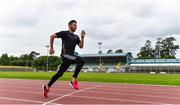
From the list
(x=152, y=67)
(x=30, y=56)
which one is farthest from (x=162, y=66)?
(x=30, y=56)

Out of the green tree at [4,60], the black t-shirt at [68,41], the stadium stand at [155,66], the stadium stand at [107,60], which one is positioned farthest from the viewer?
the green tree at [4,60]

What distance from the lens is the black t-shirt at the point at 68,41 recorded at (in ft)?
27.5

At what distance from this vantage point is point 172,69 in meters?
98.3

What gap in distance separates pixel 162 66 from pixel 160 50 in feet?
125

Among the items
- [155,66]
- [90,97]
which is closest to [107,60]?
[155,66]

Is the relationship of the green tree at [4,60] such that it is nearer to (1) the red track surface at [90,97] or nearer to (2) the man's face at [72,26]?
(1) the red track surface at [90,97]

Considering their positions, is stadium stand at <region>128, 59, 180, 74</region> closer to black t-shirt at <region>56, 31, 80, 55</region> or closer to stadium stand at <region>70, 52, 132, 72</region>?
stadium stand at <region>70, 52, 132, 72</region>


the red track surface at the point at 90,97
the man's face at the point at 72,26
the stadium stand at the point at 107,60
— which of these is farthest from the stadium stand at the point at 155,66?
the man's face at the point at 72,26

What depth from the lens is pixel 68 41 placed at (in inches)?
329

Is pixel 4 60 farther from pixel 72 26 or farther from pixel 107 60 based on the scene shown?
pixel 72 26

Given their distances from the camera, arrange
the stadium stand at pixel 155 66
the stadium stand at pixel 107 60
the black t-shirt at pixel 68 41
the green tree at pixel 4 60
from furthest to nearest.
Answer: the green tree at pixel 4 60 → the stadium stand at pixel 107 60 → the stadium stand at pixel 155 66 → the black t-shirt at pixel 68 41

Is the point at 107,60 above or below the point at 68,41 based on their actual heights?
above

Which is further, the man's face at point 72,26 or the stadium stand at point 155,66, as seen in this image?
the stadium stand at point 155,66

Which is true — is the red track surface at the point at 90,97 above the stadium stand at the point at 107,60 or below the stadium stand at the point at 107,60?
below
